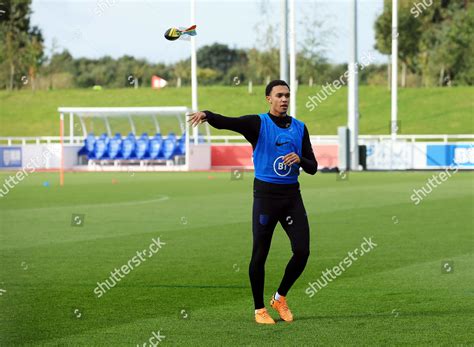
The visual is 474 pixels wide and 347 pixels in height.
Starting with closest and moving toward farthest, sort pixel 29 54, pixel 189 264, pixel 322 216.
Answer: pixel 189 264 → pixel 322 216 → pixel 29 54

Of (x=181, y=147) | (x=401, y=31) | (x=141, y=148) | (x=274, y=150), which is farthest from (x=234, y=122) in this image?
(x=401, y=31)

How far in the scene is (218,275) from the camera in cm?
1327

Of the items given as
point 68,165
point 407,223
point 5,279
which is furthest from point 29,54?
point 5,279

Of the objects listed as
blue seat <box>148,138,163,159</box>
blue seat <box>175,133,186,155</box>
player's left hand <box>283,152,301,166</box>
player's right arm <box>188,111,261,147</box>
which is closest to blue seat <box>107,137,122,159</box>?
blue seat <box>148,138,163,159</box>

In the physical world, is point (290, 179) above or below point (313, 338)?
above

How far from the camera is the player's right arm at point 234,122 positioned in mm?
9141

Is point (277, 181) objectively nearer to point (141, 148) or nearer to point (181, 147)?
point (181, 147)

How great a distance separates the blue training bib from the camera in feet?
31.8

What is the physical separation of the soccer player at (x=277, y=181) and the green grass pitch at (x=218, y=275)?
38 cm

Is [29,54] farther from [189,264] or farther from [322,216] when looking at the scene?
[189,264]

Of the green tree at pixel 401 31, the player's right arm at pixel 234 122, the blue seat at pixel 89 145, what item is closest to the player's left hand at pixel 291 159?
the player's right arm at pixel 234 122

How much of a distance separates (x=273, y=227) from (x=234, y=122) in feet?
3.61

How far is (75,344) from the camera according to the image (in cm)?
870

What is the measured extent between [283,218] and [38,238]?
930 cm
